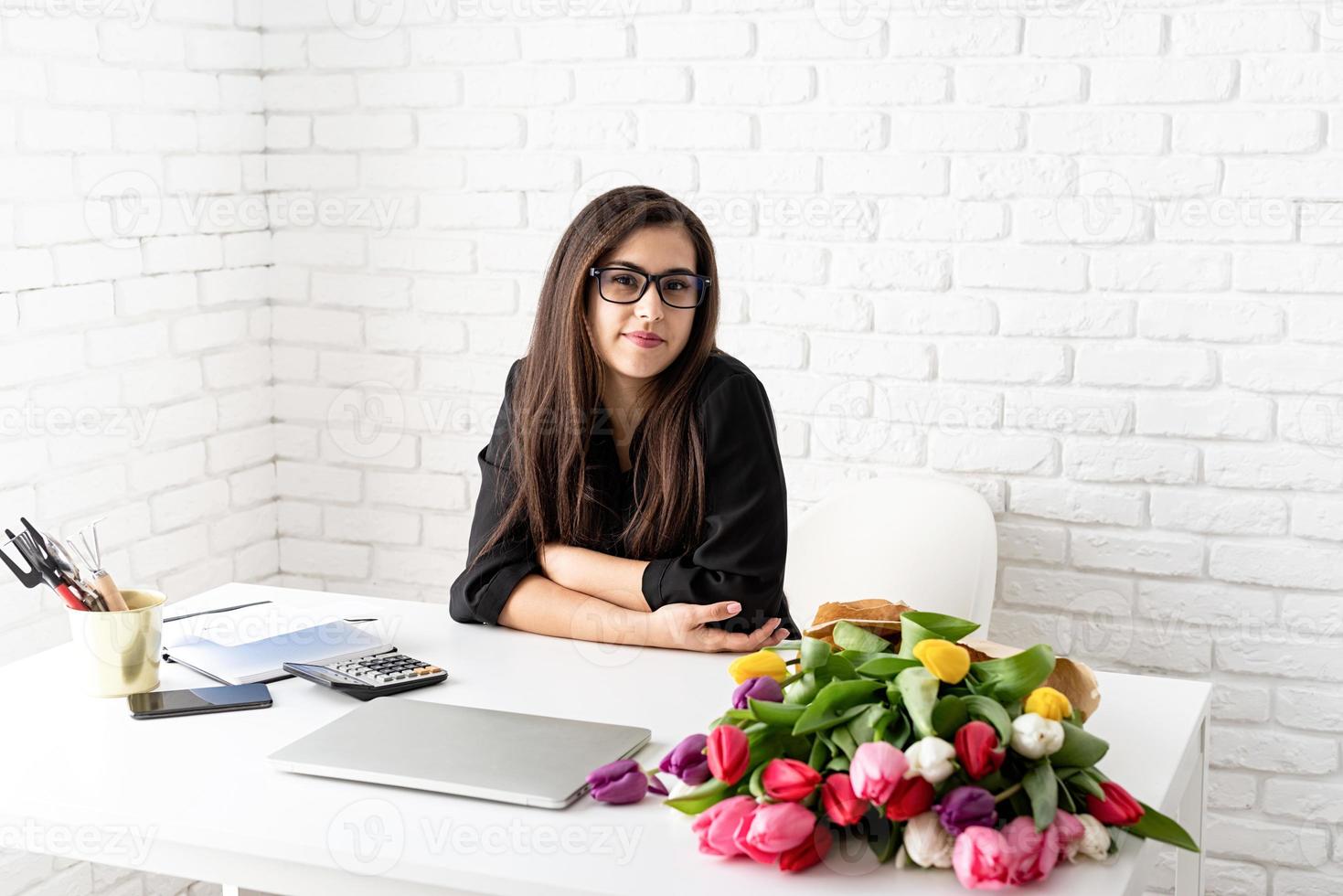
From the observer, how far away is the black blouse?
71.4 inches

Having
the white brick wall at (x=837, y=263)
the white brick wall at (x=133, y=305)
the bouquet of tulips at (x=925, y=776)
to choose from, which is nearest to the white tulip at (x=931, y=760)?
the bouquet of tulips at (x=925, y=776)

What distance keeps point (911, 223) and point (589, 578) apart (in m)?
1.01

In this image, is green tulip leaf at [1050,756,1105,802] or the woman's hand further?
the woman's hand

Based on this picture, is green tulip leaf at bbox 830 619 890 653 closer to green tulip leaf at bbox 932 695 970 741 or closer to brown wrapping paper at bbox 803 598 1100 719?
brown wrapping paper at bbox 803 598 1100 719

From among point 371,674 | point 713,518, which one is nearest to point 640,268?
point 713,518

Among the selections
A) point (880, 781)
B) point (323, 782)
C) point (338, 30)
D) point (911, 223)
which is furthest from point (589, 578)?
point (338, 30)

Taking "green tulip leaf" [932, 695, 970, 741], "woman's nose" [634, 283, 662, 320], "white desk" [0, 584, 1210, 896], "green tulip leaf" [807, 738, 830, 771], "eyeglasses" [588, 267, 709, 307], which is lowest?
"white desk" [0, 584, 1210, 896]

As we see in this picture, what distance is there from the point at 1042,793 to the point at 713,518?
87cm

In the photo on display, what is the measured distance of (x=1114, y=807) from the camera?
108cm

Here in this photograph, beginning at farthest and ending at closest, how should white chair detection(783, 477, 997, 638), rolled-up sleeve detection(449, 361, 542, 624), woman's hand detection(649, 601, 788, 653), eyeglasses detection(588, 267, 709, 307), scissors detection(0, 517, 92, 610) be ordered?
white chair detection(783, 477, 997, 638), eyeglasses detection(588, 267, 709, 307), rolled-up sleeve detection(449, 361, 542, 624), woman's hand detection(649, 601, 788, 653), scissors detection(0, 517, 92, 610)

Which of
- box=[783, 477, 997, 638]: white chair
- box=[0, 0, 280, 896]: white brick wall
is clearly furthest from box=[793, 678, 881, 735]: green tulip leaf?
box=[0, 0, 280, 896]: white brick wall

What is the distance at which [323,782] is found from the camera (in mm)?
1279

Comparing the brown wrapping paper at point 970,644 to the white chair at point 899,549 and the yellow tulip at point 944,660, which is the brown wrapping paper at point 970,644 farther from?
the white chair at point 899,549

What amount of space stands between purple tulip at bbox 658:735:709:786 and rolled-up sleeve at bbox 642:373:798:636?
55 cm
